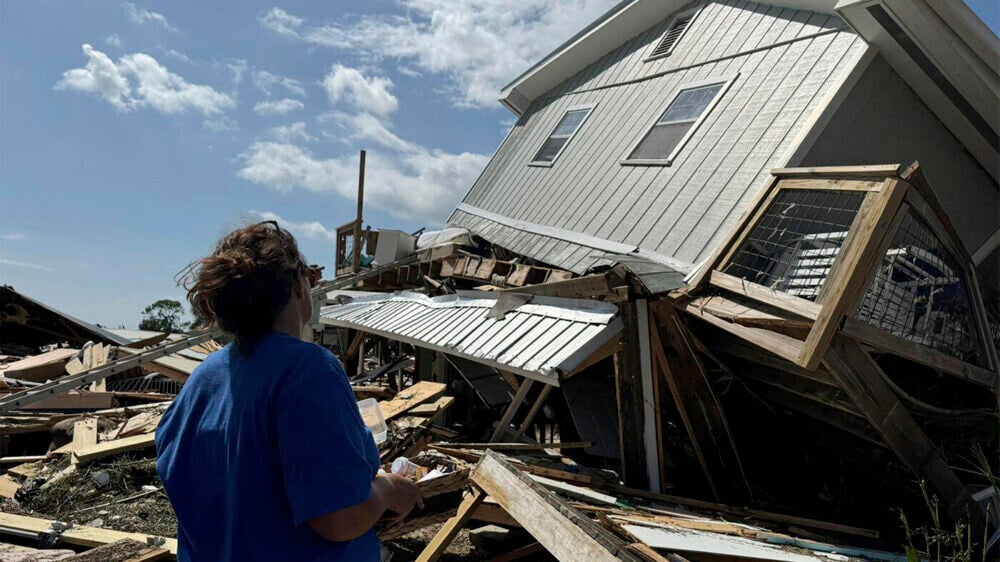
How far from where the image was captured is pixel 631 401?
18.7 ft

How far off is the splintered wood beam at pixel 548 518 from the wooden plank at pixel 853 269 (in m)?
1.75

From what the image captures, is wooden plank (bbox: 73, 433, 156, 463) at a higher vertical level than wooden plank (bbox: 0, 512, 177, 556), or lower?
higher

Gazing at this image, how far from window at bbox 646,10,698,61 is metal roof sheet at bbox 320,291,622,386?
529 cm

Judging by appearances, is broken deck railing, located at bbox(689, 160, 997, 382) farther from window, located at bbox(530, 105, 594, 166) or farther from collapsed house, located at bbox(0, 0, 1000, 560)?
window, located at bbox(530, 105, 594, 166)

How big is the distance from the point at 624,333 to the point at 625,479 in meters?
1.30

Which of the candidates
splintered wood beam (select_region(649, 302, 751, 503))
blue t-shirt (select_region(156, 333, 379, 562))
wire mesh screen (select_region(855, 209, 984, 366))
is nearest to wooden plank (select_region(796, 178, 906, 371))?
wire mesh screen (select_region(855, 209, 984, 366))

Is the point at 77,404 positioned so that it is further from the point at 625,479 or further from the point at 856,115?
the point at 856,115

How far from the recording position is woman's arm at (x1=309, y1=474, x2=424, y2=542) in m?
1.49

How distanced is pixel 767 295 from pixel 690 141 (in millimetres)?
3557

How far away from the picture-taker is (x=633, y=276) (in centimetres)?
547

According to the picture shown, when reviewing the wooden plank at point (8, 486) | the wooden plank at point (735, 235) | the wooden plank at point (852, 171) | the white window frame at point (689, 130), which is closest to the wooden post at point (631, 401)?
the wooden plank at point (735, 235)

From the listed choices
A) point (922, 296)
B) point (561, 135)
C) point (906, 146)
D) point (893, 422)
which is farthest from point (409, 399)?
point (561, 135)

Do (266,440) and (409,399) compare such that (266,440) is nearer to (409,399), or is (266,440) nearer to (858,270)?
(858,270)

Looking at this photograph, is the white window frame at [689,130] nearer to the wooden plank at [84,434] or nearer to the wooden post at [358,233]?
the wooden post at [358,233]
